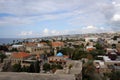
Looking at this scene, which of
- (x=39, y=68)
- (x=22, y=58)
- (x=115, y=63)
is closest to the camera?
(x=39, y=68)

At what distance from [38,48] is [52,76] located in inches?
1539

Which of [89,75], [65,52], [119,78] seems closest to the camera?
[89,75]

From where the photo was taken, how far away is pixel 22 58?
2836 cm

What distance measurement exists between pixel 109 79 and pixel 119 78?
1015 mm

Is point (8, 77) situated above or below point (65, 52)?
above

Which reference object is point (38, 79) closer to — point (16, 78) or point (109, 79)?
point (16, 78)

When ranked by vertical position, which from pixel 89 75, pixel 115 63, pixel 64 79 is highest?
pixel 64 79

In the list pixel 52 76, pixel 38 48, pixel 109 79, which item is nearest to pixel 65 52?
pixel 38 48

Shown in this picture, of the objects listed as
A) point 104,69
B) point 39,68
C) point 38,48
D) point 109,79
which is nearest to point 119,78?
point 109,79

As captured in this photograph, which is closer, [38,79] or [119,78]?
[38,79]

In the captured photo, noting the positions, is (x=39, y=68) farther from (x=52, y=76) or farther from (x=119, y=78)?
(x=52, y=76)

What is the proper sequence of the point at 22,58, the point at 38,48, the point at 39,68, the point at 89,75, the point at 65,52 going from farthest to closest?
1. the point at 38,48
2. the point at 65,52
3. the point at 22,58
4. the point at 39,68
5. the point at 89,75

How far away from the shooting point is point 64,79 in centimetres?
Result: 257

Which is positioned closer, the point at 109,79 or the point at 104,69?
the point at 109,79
